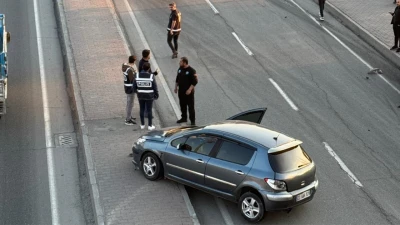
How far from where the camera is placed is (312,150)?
15.8 meters

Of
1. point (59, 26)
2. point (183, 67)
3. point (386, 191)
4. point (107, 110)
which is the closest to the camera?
point (386, 191)

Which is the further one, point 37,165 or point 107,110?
point 107,110

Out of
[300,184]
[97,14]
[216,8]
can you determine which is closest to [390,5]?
[216,8]

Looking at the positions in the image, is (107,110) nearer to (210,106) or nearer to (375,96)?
(210,106)

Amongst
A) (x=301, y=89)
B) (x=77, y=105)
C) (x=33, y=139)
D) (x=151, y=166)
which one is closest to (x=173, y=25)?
(x=301, y=89)

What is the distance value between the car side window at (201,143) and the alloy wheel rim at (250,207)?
48.7 inches

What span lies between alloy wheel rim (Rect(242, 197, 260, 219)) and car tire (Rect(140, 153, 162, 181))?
2117 mm

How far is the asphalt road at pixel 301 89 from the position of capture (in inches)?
543

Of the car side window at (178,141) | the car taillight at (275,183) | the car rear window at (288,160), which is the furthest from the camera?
the car side window at (178,141)

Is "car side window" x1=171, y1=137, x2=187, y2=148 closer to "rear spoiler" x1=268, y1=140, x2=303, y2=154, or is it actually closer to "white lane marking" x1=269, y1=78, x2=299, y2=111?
"rear spoiler" x1=268, y1=140, x2=303, y2=154

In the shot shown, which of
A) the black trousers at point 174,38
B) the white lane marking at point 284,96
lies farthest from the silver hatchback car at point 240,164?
the black trousers at point 174,38

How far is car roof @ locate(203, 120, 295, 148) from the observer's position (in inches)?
499

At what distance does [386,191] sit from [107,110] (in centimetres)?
717

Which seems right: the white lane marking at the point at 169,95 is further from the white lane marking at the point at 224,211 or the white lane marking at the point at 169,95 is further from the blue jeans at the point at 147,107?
the blue jeans at the point at 147,107
